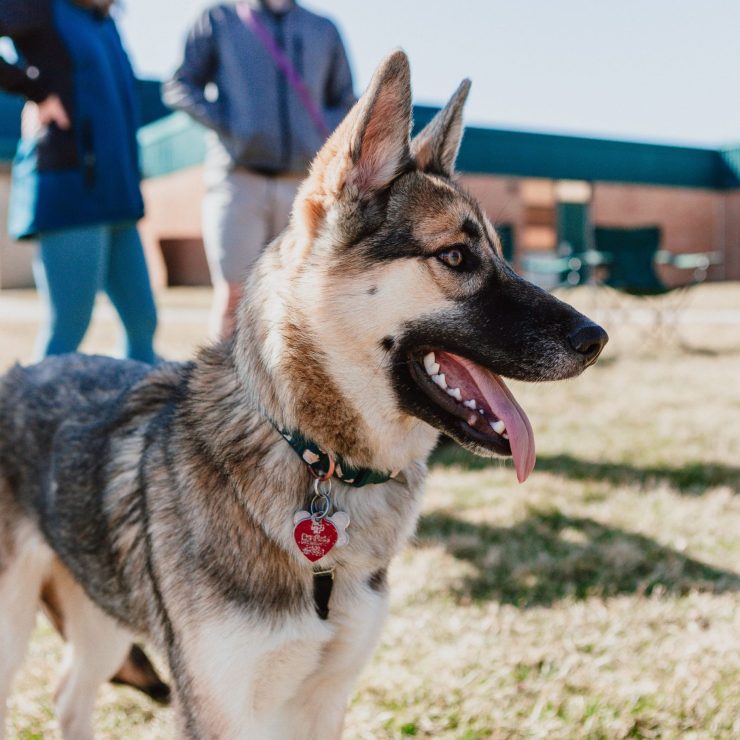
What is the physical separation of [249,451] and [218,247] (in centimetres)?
227

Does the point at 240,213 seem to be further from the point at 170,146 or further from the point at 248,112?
the point at 170,146

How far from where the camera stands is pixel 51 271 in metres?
3.09

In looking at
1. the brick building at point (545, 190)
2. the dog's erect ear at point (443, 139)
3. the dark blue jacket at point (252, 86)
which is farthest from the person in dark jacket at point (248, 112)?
the brick building at point (545, 190)

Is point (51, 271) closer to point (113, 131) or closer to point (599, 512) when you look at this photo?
point (113, 131)

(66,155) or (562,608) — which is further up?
(66,155)

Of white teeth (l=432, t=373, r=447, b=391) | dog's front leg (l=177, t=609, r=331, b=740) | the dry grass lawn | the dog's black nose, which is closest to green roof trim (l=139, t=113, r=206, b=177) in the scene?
the dry grass lawn

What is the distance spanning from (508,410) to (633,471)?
10.8ft

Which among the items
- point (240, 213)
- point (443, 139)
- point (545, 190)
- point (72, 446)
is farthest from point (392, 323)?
point (545, 190)

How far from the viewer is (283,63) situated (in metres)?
3.95

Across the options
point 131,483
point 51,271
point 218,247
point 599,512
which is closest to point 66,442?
point 131,483

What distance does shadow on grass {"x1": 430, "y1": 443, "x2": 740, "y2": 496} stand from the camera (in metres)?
4.62

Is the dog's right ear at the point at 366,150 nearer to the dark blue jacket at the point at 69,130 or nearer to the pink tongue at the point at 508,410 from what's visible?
the pink tongue at the point at 508,410

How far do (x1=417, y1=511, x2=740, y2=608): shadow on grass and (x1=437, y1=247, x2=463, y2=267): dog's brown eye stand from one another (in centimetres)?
173

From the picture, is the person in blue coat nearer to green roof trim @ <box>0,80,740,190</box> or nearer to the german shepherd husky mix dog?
the german shepherd husky mix dog
